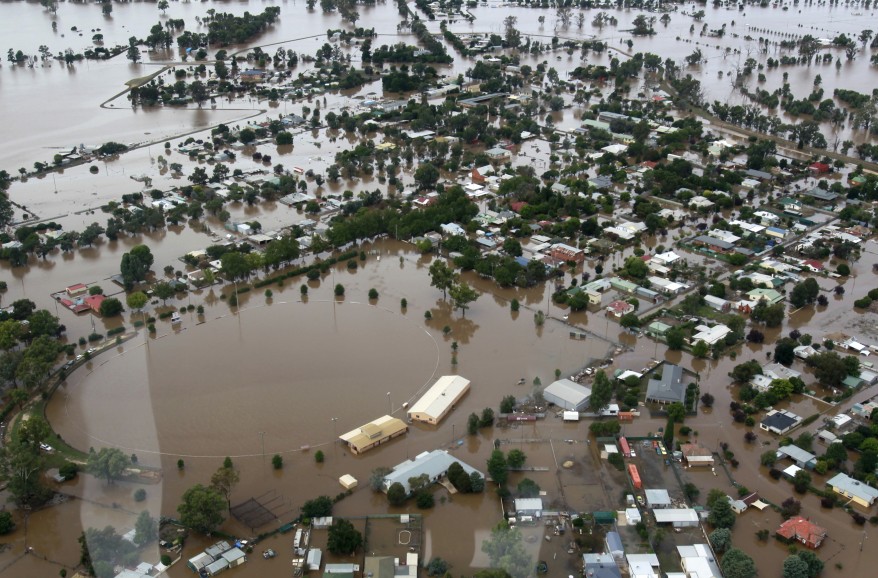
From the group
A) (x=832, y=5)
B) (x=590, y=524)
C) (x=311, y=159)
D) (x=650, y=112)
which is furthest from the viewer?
(x=832, y=5)

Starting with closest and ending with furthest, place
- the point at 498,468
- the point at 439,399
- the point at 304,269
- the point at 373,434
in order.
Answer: the point at 498,468 < the point at 373,434 < the point at 439,399 < the point at 304,269

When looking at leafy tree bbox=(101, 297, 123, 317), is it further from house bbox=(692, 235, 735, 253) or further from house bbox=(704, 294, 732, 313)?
house bbox=(692, 235, 735, 253)

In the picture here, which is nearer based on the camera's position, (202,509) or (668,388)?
(202,509)

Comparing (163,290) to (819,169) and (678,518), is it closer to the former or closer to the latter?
(678,518)

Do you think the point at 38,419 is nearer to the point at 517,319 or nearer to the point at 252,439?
the point at 252,439

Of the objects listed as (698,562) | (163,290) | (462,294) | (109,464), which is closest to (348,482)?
(109,464)

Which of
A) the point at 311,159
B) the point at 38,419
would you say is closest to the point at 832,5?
the point at 311,159

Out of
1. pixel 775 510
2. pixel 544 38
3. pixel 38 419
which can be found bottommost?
pixel 775 510
